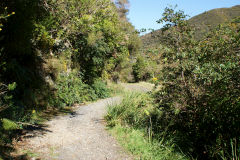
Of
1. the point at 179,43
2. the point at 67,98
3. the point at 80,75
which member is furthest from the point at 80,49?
the point at 179,43

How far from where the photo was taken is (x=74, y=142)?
4477 mm

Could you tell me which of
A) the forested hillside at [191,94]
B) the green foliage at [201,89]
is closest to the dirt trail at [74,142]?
the forested hillside at [191,94]

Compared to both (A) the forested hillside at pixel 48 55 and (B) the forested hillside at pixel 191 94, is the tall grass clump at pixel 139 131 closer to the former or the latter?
(B) the forested hillside at pixel 191 94

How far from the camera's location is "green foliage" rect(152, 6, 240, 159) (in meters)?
3.79

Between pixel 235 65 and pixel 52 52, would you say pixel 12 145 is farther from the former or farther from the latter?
pixel 52 52

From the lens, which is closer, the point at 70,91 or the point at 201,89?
the point at 201,89

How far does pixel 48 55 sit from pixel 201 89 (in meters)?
6.78

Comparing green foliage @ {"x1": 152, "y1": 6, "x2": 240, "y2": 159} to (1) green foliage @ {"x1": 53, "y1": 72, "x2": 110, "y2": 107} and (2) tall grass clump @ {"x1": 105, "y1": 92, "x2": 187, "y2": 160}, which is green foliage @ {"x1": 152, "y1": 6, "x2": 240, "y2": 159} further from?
(1) green foliage @ {"x1": 53, "y1": 72, "x2": 110, "y2": 107}

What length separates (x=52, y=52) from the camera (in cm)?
945

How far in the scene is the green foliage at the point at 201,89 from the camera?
3.79 metres

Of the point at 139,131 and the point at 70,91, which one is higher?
the point at 70,91

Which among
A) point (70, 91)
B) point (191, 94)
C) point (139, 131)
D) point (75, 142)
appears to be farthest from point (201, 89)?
point (70, 91)

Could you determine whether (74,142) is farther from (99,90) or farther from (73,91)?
(99,90)

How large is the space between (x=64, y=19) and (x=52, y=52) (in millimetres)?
1837
